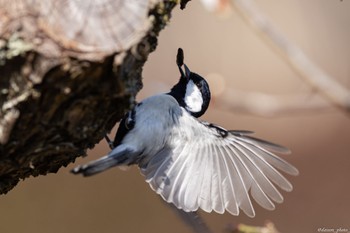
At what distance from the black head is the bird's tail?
30cm

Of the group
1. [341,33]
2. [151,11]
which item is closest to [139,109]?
[151,11]

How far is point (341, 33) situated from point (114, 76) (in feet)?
13.9

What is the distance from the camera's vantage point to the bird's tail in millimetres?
1711

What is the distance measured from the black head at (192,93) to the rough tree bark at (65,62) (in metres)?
0.66

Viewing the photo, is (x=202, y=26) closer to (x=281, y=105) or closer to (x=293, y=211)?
(x=293, y=211)

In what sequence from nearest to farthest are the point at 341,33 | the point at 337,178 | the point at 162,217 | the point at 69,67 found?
the point at 69,67 → the point at 162,217 → the point at 337,178 → the point at 341,33

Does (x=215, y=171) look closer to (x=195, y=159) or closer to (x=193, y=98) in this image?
(x=195, y=159)

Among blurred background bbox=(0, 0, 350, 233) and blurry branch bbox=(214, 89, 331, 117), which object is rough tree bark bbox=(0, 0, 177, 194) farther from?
blurred background bbox=(0, 0, 350, 233)

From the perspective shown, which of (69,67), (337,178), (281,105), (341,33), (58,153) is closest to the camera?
(69,67)

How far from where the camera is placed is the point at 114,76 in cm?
147

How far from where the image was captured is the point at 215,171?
2.14 metres

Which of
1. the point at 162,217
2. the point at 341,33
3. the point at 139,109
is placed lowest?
the point at 139,109

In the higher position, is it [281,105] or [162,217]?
[162,217]

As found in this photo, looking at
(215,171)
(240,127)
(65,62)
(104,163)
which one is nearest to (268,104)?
(215,171)
